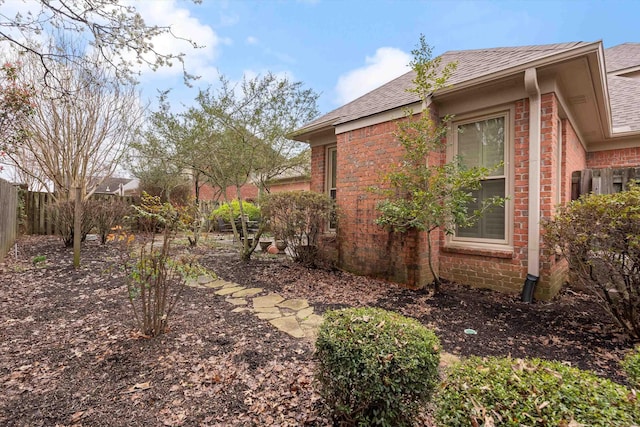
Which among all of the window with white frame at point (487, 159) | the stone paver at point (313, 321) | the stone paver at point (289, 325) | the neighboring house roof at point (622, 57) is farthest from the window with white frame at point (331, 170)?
the neighboring house roof at point (622, 57)

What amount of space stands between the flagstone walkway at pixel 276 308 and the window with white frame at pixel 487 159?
112 inches

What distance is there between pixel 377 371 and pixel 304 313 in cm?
225

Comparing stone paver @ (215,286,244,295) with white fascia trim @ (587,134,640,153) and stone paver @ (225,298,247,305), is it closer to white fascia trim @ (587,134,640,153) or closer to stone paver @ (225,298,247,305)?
stone paver @ (225,298,247,305)

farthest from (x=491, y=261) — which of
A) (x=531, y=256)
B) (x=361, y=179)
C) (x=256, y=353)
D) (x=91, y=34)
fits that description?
(x=91, y=34)

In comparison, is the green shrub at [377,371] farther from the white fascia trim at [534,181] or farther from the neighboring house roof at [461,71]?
the neighboring house roof at [461,71]

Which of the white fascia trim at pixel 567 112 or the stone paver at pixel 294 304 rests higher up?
the white fascia trim at pixel 567 112

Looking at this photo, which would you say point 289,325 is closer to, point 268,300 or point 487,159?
point 268,300

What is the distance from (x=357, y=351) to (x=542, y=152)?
13.4 feet

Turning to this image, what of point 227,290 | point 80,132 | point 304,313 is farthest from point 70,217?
point 304,313

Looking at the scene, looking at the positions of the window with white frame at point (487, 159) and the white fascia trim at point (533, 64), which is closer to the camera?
the white fascia trim at point (533, 64)

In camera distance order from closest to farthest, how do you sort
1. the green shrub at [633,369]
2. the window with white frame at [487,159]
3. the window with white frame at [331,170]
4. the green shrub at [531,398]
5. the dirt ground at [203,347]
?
the green shrub at [531,398], the green shrub at [633,369], the dirt ground at [203,347], the window with white frame at [487,159], the window with white frame at [331,170]

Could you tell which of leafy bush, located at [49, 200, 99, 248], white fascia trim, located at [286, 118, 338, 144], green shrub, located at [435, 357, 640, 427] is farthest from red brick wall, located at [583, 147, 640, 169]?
leafy bush, located at [49, 200, 99, 248]

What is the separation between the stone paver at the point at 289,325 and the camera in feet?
9.82

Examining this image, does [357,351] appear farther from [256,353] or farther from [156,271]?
[156,271]
